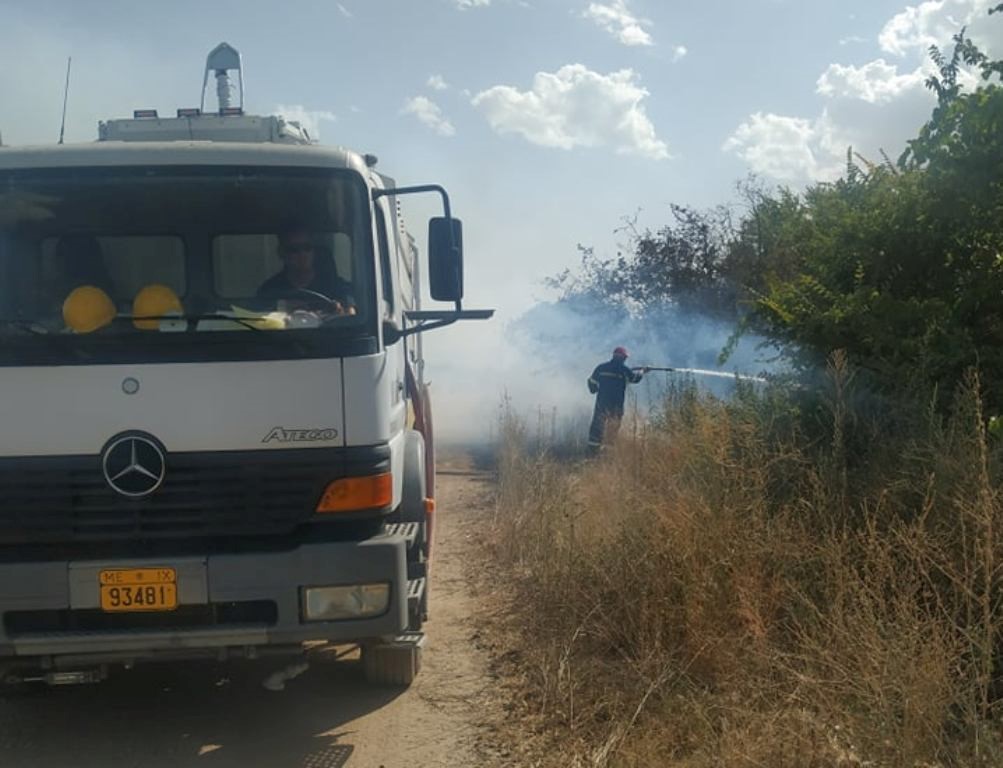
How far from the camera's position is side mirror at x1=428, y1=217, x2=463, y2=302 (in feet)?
16.0

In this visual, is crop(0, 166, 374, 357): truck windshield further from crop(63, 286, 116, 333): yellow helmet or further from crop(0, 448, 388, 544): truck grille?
crop(0, 448, 388, 544): truck grille

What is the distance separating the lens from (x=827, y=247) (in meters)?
7.95

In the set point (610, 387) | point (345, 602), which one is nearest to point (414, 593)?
point (345, 602)

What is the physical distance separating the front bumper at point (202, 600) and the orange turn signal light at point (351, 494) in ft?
0.51

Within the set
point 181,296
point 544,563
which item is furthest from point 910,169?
point 181,296

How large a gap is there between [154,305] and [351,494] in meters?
1.20

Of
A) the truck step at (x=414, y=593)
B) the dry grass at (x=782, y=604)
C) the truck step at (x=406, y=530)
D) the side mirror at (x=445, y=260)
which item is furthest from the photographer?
the side mirror at (x=445, y=260)

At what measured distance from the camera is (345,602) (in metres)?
4.21

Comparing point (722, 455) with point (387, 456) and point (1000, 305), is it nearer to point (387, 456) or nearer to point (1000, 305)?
point (387, 456)

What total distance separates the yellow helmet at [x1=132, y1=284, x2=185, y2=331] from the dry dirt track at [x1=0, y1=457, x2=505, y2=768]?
2020mm

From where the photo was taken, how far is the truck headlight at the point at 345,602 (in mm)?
4164

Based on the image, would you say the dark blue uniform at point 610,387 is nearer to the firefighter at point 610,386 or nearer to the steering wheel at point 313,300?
the firefighter at point 610,386

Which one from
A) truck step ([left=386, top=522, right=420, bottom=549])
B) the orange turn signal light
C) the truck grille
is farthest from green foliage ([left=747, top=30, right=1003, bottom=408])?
the truck grille

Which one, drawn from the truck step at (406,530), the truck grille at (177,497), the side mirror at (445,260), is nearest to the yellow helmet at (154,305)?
the truck grille at (177,497)
